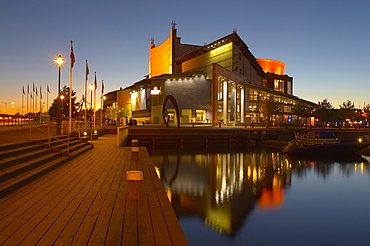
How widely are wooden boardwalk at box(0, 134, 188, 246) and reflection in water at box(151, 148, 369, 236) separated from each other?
10.9 ft

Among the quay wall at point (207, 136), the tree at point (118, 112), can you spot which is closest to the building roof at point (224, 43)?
the tree at point (118, 112)

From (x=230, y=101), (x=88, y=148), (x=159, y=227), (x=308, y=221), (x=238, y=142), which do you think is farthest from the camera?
(x=230, y=101)

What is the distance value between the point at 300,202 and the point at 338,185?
598 centimetres

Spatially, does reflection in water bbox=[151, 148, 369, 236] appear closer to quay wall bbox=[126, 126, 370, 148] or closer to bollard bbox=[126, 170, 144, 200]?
bollard bbox=[126, 170, 144, 200]

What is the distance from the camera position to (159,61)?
10038 centimetres

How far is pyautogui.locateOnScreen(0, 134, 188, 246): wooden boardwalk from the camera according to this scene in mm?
4684

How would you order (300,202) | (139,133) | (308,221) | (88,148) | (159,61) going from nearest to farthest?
(308,221) → (300,202) → (88,148) → (139,133) → (159,61)

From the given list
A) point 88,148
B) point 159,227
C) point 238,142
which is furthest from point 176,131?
point 159,227

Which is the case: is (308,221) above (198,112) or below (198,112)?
below

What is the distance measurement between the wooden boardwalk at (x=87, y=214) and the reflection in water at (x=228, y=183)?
3.33 meters

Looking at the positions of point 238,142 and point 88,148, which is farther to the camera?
point 238,142

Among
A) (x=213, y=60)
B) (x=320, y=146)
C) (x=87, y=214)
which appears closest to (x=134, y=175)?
(x=87, y=214)

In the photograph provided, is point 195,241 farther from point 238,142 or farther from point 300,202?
point 238,142

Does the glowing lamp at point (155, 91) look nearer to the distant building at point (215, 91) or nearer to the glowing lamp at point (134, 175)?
the distant building at point (215, 91)
